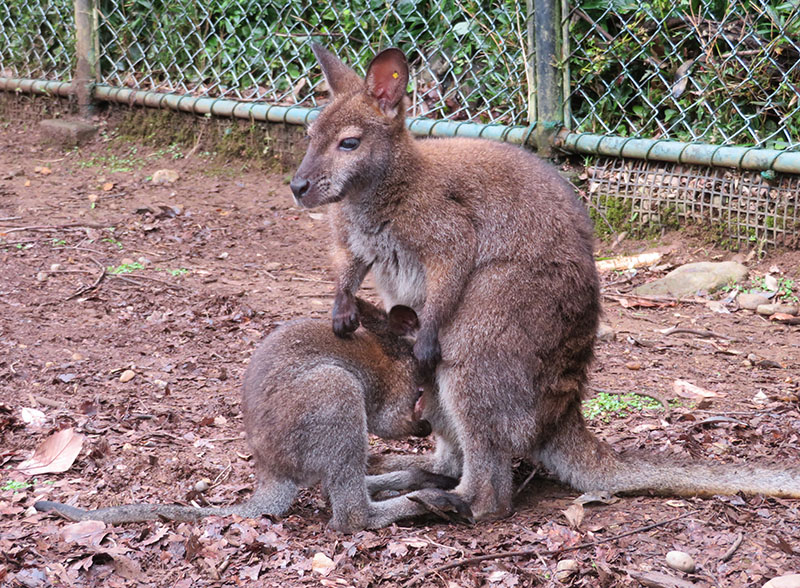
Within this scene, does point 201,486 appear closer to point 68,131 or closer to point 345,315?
point 345,315


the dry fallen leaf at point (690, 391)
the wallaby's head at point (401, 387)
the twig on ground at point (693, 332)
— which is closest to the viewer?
the wallaby's head at point (401, 387)

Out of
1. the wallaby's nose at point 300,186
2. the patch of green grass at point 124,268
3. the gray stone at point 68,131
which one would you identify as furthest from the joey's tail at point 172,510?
the gray stone at point 68,131

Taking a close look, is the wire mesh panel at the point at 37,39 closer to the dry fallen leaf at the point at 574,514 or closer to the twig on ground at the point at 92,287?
the twig on ground at the point at 92,287

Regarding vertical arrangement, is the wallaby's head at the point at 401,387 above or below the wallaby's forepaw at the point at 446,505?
above

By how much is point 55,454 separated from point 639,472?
248cm

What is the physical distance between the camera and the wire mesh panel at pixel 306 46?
7355 mm

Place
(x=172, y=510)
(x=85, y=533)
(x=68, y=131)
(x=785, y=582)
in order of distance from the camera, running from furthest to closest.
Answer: (x=68, y=131) < (x=172, y=510) < (x=85, y=533) < (x=785, y=582)

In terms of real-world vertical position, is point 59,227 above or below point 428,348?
below

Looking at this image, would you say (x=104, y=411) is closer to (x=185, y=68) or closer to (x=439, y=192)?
(x=439, y=192)

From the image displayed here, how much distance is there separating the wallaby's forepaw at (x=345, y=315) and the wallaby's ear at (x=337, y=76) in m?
0.91

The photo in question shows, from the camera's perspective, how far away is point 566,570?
3135 millimetres

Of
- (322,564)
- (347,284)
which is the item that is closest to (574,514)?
(322,564)

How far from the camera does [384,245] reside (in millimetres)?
4043

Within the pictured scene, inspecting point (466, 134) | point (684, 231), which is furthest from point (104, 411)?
point (684, 231)
